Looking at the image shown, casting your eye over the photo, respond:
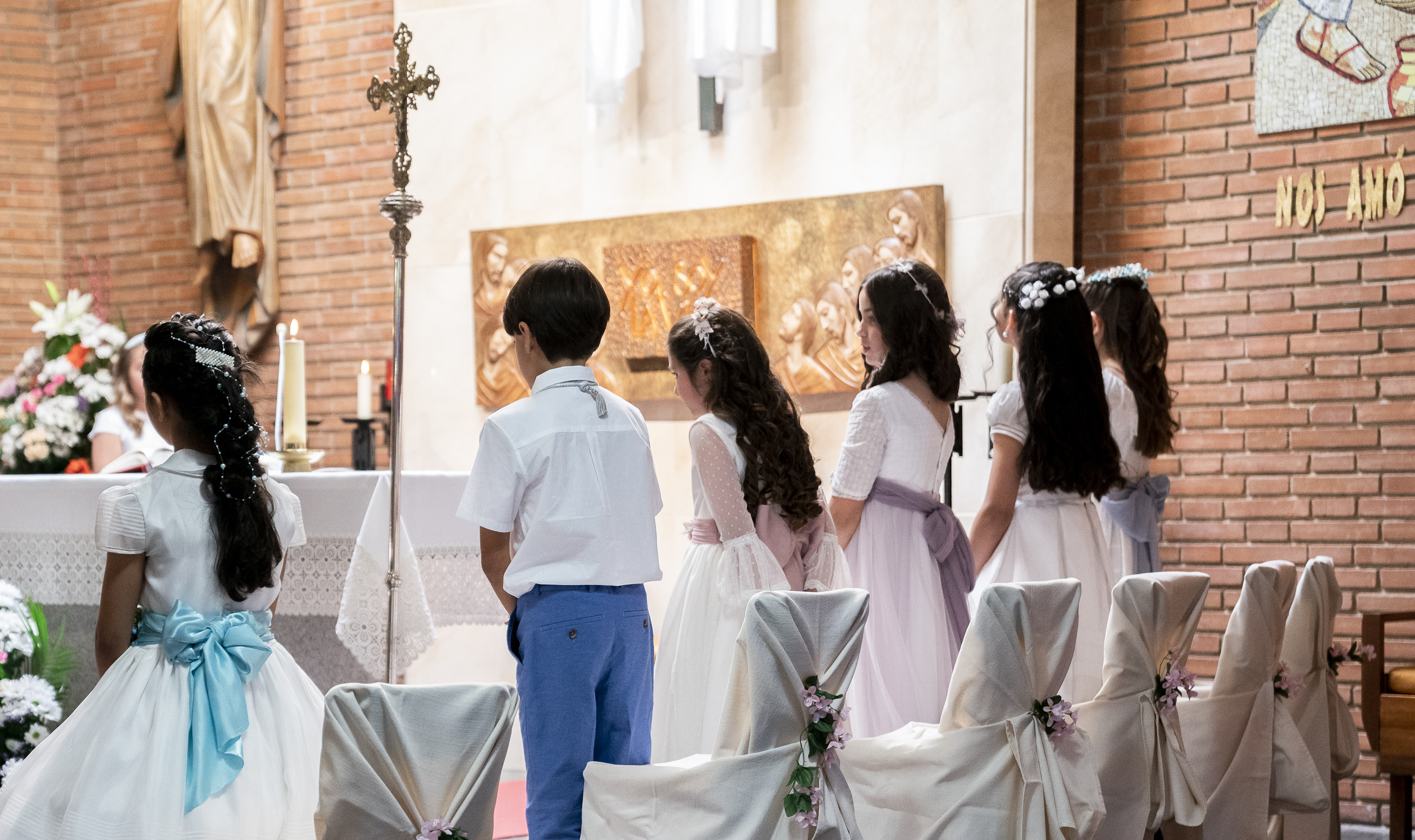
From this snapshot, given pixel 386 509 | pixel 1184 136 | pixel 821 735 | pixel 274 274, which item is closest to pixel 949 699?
pixel 821 735

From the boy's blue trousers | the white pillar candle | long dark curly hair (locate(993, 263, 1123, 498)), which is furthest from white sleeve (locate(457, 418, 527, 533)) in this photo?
long dark curly hair (locate(993, 263, 1123, 498))

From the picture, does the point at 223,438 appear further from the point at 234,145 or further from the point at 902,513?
the point at 234,145

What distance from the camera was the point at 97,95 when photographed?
25.9 feet

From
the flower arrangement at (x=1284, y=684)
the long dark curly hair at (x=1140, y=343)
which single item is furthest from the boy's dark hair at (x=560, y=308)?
the long dark curly hair at (x=1140, y=343)

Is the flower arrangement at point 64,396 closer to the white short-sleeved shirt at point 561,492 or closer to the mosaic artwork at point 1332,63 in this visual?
the white short-sleeved shirt at point 561,492

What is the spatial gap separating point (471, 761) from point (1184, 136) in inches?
180

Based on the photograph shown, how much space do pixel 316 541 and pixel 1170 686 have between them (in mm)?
2420

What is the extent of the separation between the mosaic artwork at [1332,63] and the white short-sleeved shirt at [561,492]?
3861mm

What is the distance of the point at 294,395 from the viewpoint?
406cm

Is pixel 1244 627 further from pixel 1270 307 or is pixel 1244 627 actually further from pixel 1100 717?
pixel 1270 307

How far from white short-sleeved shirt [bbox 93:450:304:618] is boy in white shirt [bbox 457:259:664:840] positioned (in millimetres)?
591

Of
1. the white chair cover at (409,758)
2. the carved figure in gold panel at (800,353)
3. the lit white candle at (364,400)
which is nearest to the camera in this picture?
the white chair cover at (409,758)

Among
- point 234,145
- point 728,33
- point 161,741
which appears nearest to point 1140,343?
point 728,33

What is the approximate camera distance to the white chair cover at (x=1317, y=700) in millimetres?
3619
